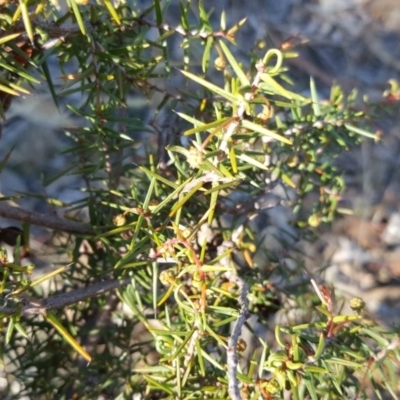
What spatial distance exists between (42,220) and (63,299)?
0.36 ft

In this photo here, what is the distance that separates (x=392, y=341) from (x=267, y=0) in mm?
2795

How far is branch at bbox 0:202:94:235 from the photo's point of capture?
2.07 feet

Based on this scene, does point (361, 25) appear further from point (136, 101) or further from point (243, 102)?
point (243, 102)

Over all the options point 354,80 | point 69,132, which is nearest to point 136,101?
point 354,80

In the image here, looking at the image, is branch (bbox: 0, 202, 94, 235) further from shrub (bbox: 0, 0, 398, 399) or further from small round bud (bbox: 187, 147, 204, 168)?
small round bud (bbox: 187, 147, 204, 168)

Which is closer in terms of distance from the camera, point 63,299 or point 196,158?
point 196,158

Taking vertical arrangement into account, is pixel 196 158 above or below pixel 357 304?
above

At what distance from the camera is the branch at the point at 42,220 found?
24.8 inches

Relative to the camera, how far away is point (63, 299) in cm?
61

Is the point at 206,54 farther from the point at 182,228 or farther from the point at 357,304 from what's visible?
the point at 357,304

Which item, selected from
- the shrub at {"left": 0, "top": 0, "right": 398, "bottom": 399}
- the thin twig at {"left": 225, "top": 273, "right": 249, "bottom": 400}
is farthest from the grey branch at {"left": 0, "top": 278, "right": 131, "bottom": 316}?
the thin twig at {"left": 225, "top": 273, "right": 249, "bottom": 400}

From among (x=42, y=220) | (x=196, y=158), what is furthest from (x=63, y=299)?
(x=196, y=158)

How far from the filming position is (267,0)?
10.4 feet

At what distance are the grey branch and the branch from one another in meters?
0.07
